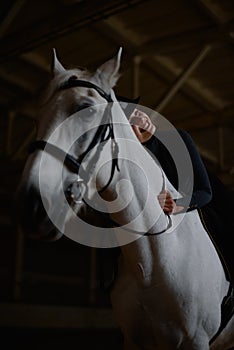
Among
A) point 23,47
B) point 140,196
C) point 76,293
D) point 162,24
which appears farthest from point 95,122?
point 76,293

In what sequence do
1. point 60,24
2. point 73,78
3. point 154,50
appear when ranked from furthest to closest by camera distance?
point 154,50, point 60,24, point 73,78

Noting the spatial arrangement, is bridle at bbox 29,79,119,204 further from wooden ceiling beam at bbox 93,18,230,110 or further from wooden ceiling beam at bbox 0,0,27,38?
wooden ceiling beam at bbox 93,18,230,110

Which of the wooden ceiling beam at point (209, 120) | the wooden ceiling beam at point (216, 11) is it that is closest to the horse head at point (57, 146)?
the wooden ceiling beam at point (216, 11)

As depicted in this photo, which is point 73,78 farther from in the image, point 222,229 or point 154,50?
point 154,50

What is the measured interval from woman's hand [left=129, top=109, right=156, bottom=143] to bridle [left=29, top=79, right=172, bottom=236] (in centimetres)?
20

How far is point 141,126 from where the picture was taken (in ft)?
6.53

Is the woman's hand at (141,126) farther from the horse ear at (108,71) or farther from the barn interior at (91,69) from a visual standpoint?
the barn interior at (91,69)

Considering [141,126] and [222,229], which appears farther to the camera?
[222,229]

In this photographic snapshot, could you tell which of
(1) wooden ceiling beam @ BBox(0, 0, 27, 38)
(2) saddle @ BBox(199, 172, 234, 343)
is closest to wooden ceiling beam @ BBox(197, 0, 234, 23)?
(1) wooden ceiling beam @ BBox(0, 0, 27, 38)

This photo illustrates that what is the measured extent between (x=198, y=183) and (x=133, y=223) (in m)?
0.34

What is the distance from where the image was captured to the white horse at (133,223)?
5.34ft

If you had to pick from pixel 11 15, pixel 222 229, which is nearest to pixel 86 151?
pixel 222 229

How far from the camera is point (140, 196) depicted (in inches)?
72.3

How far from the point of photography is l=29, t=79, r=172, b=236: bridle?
155 cm
